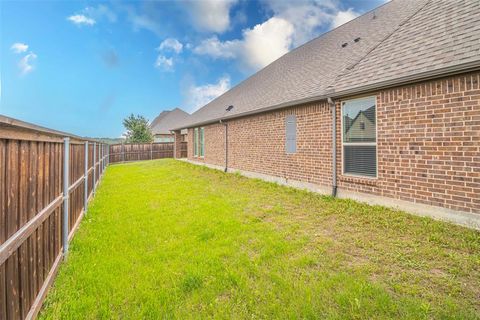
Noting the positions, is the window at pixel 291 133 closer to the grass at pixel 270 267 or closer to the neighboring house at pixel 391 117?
the neighboring house at pixel 391 117

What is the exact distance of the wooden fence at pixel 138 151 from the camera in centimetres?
2522

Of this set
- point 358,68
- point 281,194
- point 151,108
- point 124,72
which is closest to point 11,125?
point 281,194

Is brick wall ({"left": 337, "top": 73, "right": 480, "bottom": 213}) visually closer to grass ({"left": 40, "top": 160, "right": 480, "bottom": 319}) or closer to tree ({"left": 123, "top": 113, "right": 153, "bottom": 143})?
grass ({"left": 40, "top": 160, "right": 480, "bottom": 319})

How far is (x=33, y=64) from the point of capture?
883 inches

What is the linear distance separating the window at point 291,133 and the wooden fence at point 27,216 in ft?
21.3

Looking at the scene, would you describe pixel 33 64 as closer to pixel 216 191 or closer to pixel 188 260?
pixel 216 191

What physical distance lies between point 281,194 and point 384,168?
9.38 ft

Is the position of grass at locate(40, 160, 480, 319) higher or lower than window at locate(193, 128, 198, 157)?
lower

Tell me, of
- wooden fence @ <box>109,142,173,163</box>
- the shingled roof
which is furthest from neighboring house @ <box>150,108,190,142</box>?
the shingled roof

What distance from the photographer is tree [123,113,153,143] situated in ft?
115

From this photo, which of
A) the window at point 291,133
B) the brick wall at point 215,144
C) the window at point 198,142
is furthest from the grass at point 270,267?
the window at point 198,142

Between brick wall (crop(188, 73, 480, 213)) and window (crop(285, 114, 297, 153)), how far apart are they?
0.38m

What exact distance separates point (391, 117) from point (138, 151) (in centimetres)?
2498

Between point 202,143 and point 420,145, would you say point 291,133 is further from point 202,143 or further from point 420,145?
point 202,143
